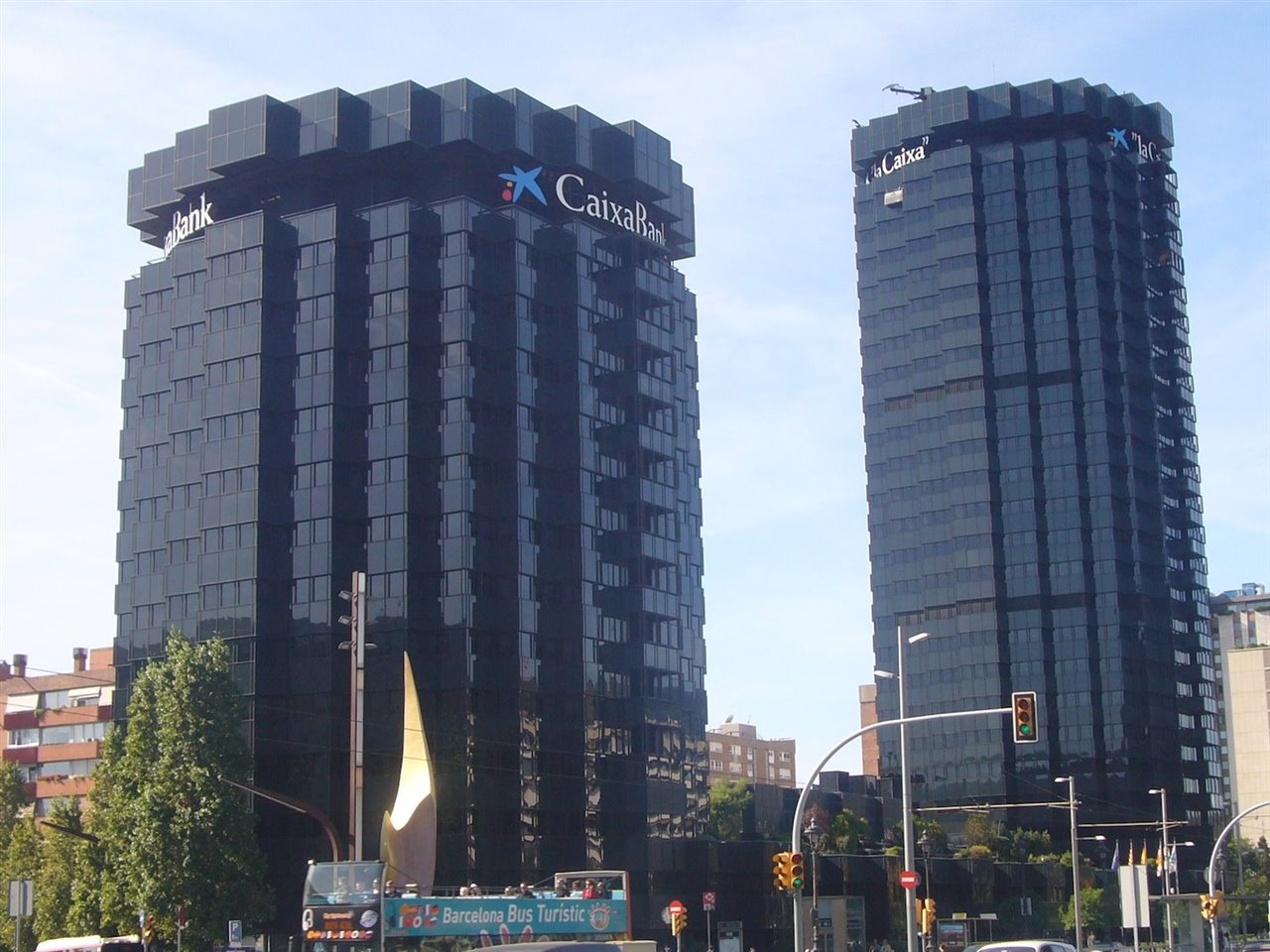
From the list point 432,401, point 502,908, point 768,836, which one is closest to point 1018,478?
point 768,836

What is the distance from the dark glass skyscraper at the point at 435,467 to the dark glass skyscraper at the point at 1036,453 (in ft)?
198

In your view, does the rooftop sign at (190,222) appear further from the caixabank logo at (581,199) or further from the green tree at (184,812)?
the green tree at (184,812)

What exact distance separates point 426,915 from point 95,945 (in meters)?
38.9

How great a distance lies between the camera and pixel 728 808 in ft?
541

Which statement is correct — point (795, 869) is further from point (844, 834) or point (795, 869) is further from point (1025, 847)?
point (1025, 847)

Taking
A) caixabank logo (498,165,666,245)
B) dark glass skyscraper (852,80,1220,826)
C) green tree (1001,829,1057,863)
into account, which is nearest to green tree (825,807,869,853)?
green tree (1001,829,1057,863)

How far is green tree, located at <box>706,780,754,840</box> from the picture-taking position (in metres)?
138

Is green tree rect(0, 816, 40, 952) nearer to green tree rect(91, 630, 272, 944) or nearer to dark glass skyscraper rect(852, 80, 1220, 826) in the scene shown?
green tree rect(91, 630, 272, 944)

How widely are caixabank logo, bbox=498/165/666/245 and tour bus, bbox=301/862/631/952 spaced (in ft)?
246

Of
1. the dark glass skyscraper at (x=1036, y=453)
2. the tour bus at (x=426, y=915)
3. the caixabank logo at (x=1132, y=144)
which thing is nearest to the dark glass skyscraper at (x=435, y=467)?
the tour bus at (x=426, y=915)

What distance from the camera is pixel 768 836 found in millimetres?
126250

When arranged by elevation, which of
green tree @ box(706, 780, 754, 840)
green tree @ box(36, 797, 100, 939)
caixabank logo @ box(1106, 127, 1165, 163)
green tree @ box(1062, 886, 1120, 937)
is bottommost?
green tree @ box(1062, 886, 1120, 937)

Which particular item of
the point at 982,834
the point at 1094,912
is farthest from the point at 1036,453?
the point at 1094,912

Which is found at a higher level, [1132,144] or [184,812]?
[1132,144]
